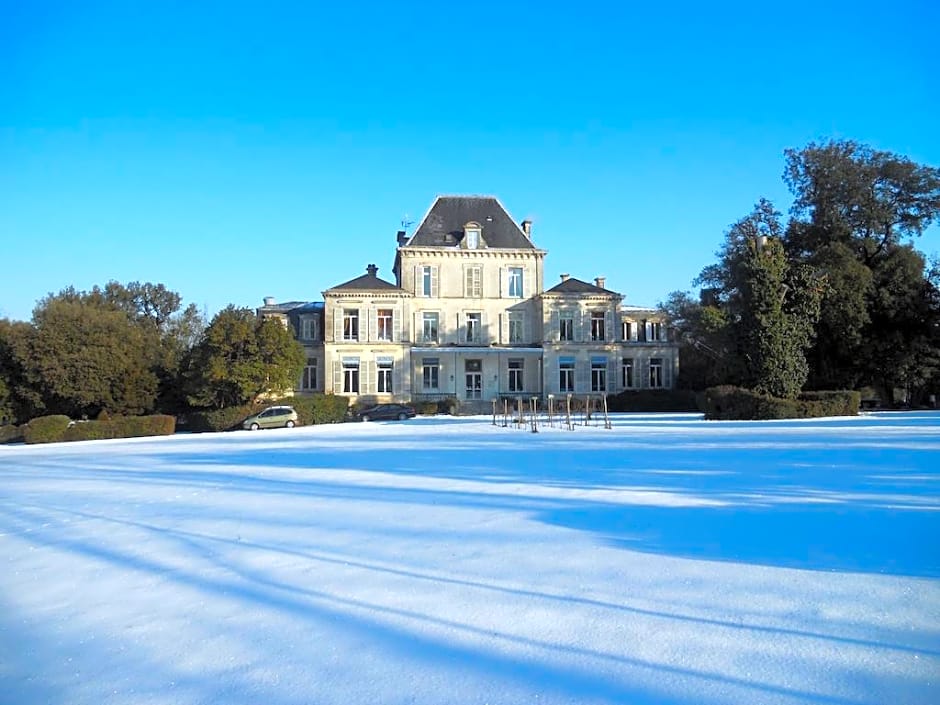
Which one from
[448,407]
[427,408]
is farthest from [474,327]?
[427,408]

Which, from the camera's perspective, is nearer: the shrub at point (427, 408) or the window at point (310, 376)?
the shrub at point (427, 408)

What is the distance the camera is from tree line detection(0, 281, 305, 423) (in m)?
33.6

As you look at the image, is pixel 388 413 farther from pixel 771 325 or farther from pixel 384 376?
pixel 771 325

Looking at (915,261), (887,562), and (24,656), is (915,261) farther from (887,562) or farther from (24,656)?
(24,656)

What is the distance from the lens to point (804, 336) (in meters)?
26.2

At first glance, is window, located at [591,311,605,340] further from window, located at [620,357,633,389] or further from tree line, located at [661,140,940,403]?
tree line, located at [661,140,940,403]

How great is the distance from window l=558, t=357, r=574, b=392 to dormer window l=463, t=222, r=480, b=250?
877 cm

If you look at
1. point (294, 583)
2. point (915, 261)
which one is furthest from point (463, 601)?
point (915, 261)

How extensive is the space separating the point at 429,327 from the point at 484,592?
1523 inches

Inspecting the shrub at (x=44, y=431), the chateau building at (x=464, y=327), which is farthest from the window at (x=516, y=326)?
the shrub at (x=44, y=431)

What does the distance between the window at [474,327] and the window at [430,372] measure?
8.27ft

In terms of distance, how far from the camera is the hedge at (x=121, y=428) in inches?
1129

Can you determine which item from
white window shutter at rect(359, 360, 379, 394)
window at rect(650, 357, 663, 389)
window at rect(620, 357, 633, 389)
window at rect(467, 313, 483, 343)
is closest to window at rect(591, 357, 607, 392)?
window at rect(620, 357, 633, 389)

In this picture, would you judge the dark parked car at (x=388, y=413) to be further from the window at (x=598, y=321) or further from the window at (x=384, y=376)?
the window at (x=598, y=321)
